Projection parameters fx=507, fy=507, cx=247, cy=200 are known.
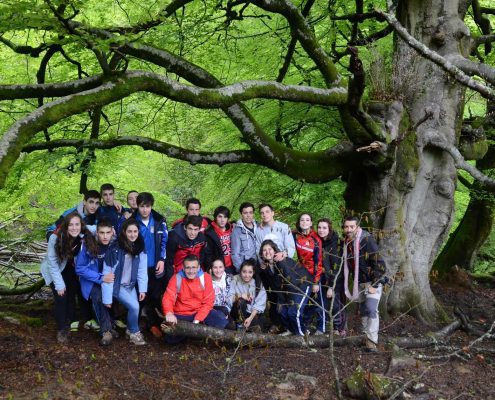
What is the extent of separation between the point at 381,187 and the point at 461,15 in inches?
115

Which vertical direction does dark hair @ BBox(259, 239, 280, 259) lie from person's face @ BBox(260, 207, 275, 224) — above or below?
below

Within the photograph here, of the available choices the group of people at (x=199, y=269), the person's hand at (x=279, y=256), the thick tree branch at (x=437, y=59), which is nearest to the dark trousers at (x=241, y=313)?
the group of people at (x=199, y=269)

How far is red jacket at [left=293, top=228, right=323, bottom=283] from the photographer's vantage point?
682 centimetres

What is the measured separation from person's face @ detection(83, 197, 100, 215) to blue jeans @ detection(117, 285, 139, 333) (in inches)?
44.0

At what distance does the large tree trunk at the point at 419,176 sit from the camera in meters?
7.46

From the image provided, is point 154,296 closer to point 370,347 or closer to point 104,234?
point 104,234

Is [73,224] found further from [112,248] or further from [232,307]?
[232,307]

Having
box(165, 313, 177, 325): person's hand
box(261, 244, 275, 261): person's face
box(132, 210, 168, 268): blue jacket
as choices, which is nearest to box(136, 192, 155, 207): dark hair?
box(132, 210, 168, 268): blue jacket

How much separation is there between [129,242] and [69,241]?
2.34 feet

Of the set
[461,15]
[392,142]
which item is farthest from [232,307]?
[461,15]

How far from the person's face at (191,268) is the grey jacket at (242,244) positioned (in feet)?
2.60

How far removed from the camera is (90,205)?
6.72 meters

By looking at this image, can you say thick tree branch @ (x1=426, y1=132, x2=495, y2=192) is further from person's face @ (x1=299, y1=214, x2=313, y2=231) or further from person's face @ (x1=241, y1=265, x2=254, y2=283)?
person's face @ (x1=241, y1=265, x2=254, y2=283)

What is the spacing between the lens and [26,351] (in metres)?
5.71
